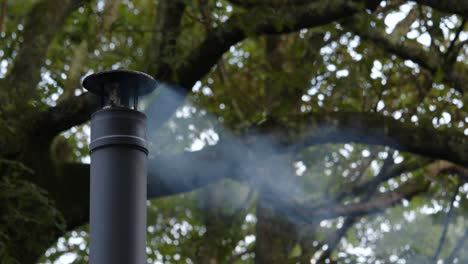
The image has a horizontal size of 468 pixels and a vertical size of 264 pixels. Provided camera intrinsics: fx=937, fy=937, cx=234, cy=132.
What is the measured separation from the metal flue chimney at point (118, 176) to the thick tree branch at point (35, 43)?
13.6ft

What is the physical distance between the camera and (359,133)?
7613 mm

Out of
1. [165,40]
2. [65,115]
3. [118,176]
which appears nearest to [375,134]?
[165,40]

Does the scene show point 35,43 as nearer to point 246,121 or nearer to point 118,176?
point 246,121

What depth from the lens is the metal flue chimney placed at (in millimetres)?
3373

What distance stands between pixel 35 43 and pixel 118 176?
498 cm

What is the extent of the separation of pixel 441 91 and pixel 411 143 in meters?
2.78

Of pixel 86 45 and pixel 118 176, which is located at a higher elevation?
pixel 86 45

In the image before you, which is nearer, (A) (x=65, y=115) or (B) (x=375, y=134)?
(A) (x=65, y=115)

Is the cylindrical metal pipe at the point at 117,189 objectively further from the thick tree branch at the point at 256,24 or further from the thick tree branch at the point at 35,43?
the thick tree branch at the point at 35,43

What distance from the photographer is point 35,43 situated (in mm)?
8172

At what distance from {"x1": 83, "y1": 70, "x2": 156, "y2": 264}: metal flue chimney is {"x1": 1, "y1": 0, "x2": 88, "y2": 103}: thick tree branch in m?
4.16

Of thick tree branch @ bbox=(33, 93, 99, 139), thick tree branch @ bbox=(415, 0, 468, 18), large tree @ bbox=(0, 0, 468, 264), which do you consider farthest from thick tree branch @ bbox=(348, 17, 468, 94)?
thick tree branch @ bbox=(33, 93, 99, 139)

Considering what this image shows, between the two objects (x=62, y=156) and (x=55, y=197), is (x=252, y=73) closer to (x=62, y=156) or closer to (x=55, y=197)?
(x=62, y=156)

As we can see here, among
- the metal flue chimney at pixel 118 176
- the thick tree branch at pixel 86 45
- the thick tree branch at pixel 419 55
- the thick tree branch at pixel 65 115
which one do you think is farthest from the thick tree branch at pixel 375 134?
the metal flue chimney at pixel 118 176
